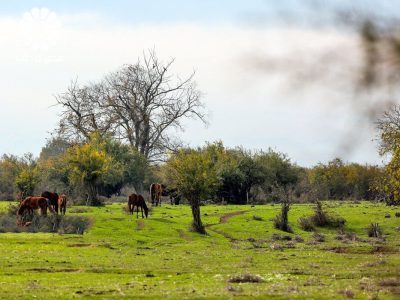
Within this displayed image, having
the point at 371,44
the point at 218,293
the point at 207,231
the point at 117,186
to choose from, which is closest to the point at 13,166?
the point at 117,186

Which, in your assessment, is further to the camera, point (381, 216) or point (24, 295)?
point (381, 216)

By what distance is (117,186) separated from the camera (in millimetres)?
95562

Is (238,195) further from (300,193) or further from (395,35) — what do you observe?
(395,35)

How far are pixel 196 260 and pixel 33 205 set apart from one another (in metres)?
22.1

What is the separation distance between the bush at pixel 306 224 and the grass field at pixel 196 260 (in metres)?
0.57

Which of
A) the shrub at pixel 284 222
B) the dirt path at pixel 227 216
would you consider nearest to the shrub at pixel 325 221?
the shrub at pixel 284 222

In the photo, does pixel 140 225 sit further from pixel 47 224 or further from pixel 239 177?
pixel 239 177

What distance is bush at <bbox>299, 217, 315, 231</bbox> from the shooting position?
5534 cm

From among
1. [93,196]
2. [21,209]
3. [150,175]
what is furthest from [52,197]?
[150,175]

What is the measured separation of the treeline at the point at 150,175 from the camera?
6969 cm

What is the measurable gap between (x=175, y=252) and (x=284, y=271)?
436 inches

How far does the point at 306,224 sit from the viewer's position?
183 feet

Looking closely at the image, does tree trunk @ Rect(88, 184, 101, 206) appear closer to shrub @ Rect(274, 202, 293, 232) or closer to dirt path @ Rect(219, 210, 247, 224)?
dirt path @ Rect(219, 210, 247, 224)

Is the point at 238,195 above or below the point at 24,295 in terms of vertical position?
above
